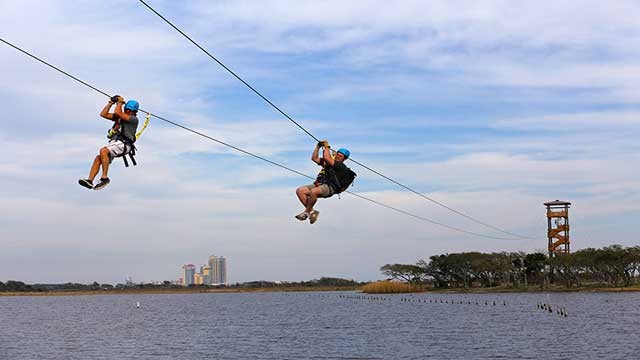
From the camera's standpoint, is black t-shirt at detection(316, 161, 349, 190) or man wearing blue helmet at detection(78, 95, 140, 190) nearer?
man wearing blue helmet at detection(78, 95, 140, 190)

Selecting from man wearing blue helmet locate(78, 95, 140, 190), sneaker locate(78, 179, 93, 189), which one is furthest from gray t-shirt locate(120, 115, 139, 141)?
sneaker locate(78, 179, 93, 189)

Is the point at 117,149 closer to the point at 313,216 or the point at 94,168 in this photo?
the point at 94,168

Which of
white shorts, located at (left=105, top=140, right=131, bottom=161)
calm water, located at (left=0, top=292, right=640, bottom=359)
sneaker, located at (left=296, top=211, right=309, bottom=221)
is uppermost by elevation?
white shorts, located at (left=105, top=140, right=131, bottom=161)

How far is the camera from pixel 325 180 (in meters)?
26.2

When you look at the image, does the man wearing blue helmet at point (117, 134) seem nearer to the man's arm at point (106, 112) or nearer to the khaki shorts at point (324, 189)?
the man's arm at point (106, 112)

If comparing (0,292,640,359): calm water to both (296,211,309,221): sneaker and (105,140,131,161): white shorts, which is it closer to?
(296,211,309,221): sneaker

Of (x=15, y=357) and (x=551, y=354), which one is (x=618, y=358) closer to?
(x=551, y=354)

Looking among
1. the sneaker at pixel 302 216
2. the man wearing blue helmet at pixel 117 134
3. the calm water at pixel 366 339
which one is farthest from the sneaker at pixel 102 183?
the calm water at pixel 366 339

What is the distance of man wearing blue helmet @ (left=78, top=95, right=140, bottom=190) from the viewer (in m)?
20.8

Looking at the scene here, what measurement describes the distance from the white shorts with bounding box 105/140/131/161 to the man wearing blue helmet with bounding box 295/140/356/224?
6.33 m

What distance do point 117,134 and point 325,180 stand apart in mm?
7736

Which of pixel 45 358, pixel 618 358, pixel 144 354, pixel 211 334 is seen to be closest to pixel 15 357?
pixel 45 358

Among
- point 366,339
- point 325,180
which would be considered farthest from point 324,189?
point 366,339

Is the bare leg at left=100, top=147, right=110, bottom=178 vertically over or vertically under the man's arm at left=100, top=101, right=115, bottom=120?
under
